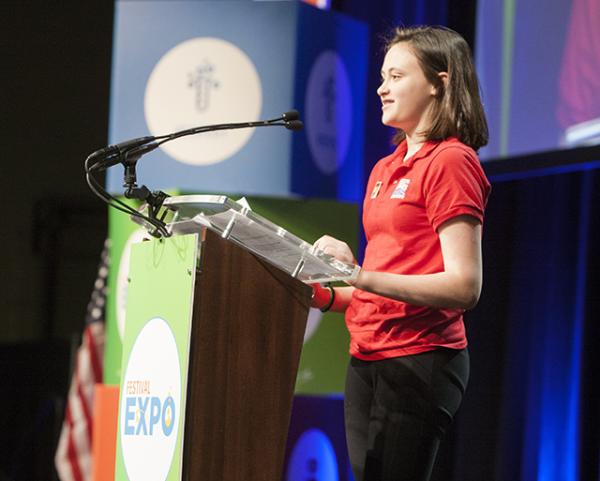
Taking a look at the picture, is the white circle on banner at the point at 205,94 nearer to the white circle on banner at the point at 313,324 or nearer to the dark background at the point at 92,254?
the white circle on banner at the point at 313,324

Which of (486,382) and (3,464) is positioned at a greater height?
(486,382)

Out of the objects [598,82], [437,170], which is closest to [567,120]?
[598,82]

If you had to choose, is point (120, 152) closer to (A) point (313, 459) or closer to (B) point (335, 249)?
(B) point (335, 249)

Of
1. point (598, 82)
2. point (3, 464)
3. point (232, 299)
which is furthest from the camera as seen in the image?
point (3, 464)

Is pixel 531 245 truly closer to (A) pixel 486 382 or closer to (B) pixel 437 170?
(A) pixel 486 382

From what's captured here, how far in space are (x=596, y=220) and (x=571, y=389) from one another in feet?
1.90

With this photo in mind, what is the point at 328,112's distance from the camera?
3.52 metres

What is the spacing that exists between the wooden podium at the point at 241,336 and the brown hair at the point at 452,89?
44cm

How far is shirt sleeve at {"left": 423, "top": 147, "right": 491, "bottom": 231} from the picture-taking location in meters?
1.69

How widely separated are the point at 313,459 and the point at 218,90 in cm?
138

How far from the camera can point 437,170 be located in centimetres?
173

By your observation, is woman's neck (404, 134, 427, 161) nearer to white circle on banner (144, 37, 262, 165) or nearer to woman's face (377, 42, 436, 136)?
woman's face (377, 42, 436, 136)

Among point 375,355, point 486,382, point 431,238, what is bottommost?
point 486,382

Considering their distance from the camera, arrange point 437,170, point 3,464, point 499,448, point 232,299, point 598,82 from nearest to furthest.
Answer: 1. point 232,299
2. point 437,170
3. point 598,82
4. point 499,448
5. point 3,464
